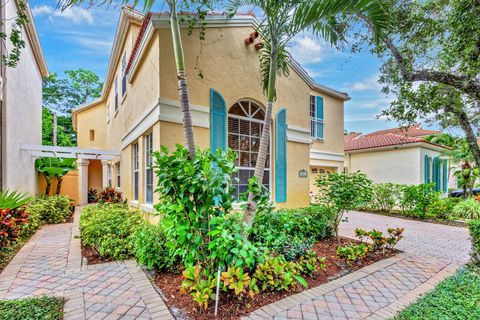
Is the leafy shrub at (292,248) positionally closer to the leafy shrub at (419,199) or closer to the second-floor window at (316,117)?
the leafy shrub at (419,199)

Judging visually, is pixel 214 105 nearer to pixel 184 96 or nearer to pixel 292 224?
pixel 184 96

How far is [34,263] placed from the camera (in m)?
5.53

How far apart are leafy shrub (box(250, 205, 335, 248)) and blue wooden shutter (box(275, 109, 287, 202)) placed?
3.79ft

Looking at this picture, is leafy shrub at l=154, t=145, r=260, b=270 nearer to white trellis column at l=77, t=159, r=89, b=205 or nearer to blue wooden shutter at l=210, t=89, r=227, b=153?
blue wooden shutter at l=210, t=89, r=227, b=153

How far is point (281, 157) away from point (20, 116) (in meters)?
11.6

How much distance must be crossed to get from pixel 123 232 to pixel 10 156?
6782mm

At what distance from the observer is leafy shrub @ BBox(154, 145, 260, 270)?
365 centimetres

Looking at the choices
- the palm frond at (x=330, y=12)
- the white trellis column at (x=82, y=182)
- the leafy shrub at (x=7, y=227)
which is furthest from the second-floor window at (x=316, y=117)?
the white trellis column at (x=82, y=182)

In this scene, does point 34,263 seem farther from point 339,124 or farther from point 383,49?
point 339,124

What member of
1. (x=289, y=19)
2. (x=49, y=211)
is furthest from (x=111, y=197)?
(x=289, y=19)

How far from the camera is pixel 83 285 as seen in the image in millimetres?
4402

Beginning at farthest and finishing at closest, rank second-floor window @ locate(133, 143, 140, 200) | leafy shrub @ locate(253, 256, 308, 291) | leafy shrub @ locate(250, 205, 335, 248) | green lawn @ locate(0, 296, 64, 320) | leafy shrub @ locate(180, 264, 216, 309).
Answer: second-floor window @ locate(133, 143, 140, 200), leafy shrub @ locate(250, 205, 335, 248), leafy shrub @ locate(253, 256, 308, 291), leafy shrub @ locate(180, 264, 216, 309), green lawn @ locate(0, 296, 64, 320)

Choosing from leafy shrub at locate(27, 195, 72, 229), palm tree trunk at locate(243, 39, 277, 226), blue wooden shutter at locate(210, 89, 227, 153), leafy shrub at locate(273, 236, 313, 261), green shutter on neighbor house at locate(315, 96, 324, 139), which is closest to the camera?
palm tree trunk at locate(243, 39, 277, 226)

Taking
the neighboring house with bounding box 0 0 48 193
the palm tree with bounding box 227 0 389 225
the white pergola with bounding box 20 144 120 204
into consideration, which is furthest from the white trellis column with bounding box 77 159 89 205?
the palm tree with bounding box 227 0 389 225
